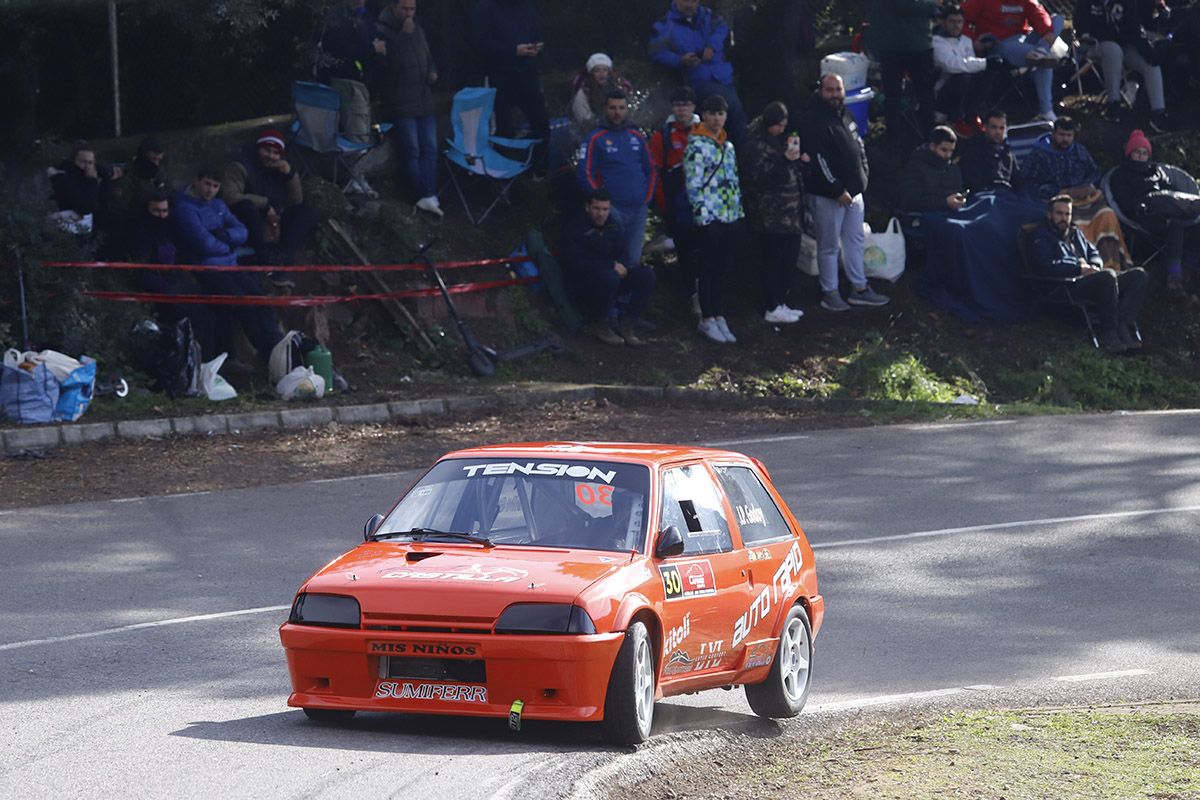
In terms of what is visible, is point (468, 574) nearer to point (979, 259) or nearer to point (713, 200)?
point (713, 200)

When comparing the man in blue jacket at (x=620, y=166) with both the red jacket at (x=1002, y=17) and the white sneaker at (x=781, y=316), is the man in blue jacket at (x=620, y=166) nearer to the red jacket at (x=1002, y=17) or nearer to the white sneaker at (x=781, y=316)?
the white sneaker at (x=781, y=316)

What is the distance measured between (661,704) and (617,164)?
11.9 m

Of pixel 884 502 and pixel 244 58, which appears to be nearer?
pixel 884 502

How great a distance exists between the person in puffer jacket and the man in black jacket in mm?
1099

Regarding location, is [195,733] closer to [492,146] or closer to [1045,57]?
[492,146]

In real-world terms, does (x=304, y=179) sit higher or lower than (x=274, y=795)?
higher

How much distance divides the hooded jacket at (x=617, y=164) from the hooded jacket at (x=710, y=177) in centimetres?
53

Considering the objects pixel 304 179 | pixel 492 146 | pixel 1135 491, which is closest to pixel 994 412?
pixel 1135 491

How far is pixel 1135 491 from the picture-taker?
16.2 metres

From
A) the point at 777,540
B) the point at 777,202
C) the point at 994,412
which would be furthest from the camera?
the point at 777,202

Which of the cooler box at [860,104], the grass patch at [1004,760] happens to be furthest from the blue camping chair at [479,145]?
the grass patch at [1004,760]

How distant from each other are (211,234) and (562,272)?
15.6 ft

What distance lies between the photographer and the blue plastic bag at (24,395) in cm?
1669

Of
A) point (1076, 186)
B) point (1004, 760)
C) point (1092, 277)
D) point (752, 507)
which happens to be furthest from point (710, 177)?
point (1004, 760)
